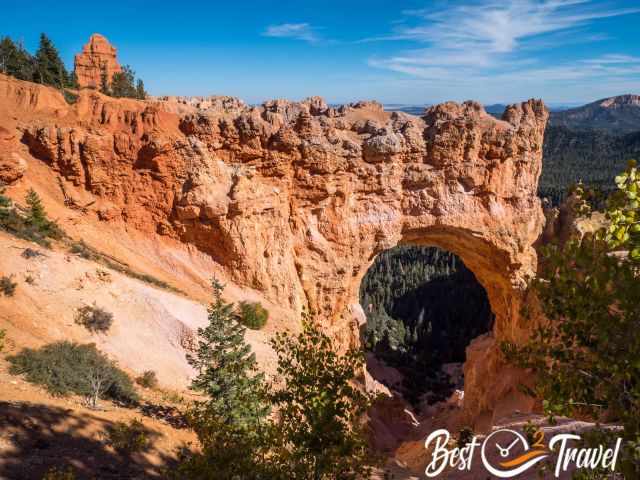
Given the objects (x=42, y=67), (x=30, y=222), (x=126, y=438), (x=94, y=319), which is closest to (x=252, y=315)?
(x=94, y=319)

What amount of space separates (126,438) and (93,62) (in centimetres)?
7070

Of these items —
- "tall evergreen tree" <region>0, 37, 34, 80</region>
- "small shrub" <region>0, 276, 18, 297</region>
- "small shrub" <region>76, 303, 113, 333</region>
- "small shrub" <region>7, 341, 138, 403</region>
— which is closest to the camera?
"small shrub" <region>7, 341, 138, 403</region>

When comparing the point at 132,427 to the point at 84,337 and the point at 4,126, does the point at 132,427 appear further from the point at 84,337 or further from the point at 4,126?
the point at 4,126

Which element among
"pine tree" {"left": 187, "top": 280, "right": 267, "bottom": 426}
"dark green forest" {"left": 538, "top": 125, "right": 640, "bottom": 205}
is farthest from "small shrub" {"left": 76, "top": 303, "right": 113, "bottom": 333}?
"dark green forest" {"left": 538, "top": 125, "right": 640, "bottom": 205}

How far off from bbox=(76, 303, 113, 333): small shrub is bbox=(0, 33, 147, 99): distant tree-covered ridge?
39.3m

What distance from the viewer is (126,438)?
1145cm

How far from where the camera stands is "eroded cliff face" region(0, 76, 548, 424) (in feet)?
75.9

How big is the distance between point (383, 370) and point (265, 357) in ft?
111

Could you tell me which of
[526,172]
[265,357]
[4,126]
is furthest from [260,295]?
[526,172]

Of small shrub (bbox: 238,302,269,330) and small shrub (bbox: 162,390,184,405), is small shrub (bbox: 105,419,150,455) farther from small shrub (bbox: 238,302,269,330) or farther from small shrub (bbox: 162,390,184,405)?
small shrub (bbox: 238,302,269,330)

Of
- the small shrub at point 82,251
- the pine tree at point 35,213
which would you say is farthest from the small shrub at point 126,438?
the pine tree at point 35,213

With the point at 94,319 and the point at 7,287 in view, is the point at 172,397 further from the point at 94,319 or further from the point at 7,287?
the point at 7,287

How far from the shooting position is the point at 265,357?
20.6 m

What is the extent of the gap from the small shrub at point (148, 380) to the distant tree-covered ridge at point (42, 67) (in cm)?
4217
